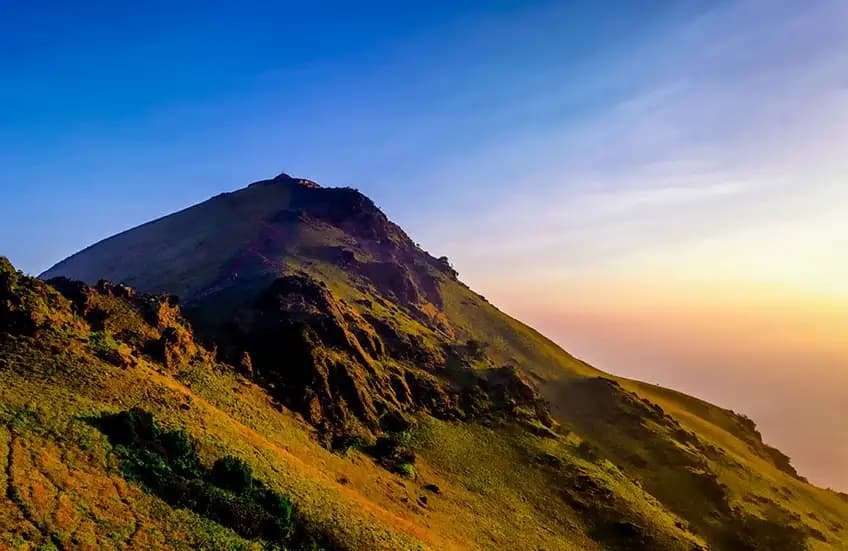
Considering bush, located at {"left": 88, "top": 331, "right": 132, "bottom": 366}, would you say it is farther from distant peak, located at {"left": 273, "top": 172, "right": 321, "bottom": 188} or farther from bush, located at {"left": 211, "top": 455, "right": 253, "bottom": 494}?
distant peak, located at {"left": 273, "top": 172, "right": 321, "bottom": 188}

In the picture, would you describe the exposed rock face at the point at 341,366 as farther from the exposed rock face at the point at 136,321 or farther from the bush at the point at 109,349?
the bush at the point at 109,349

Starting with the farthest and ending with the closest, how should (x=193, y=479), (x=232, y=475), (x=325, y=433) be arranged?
1. (x=325, y=433)
2. (x=232, y=475)
3. (x=193, y=479)

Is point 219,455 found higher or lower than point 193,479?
higher

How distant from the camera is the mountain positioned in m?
36.8

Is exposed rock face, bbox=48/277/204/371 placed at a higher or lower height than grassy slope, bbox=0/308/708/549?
higher

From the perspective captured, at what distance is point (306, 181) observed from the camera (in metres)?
193

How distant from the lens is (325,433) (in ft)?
202

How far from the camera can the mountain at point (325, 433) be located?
121 ft

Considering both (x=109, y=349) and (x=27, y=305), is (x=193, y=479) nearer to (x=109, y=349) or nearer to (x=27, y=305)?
(x=109, y=349)

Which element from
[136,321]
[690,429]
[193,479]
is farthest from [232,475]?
[690,429]

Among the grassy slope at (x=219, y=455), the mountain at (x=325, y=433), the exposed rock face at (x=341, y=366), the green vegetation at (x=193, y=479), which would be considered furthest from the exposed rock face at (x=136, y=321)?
the green vegetation at (x=193, y=479)

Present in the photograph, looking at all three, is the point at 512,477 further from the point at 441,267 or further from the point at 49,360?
the point at 441,267

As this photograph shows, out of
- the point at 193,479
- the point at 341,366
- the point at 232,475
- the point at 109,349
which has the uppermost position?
the point at 341,366

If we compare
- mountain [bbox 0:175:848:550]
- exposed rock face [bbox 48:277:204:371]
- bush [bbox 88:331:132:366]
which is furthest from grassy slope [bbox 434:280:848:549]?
bush [bbox 88:331:132:366]
